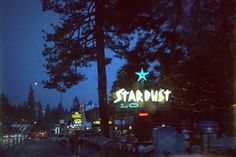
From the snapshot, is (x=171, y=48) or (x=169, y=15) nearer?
(x=169, y=15)

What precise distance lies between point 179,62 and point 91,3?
22.4 metres

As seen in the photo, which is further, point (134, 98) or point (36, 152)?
point (134, 98)

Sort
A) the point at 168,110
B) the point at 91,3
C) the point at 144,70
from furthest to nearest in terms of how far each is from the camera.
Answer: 1. the point at 168,110
2. the point at 91,3
3. the point at 144,70

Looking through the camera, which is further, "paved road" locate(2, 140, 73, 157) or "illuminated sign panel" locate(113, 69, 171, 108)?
"illuminated sign panel" locate(113, 69, 171, 108)

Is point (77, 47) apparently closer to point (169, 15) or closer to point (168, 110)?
point (168, 110)

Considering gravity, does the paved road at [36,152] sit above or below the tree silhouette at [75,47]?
below

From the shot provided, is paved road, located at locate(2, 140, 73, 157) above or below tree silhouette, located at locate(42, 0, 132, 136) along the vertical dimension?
below

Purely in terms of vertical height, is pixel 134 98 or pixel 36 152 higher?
pixel 134 98

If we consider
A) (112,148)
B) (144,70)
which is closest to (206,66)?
(144,70)

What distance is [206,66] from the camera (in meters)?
20.1

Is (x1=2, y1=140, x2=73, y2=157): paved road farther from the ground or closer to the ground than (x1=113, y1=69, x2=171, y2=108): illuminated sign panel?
closer to the ground

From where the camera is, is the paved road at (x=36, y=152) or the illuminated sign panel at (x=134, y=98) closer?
the paved road at (x=36, y=152)

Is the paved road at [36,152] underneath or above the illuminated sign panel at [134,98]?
underneath

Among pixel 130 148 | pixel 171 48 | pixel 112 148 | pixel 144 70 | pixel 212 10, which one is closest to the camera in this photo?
pixel 212 10
